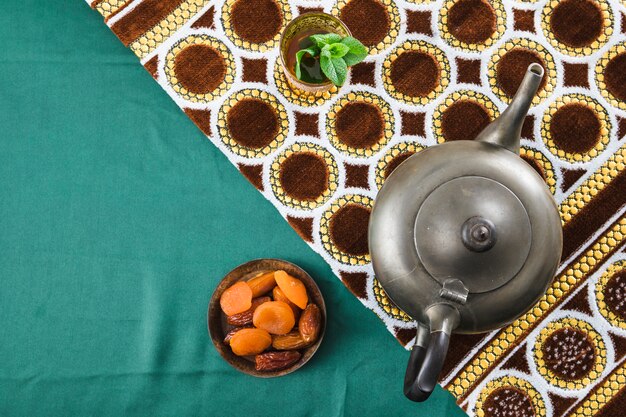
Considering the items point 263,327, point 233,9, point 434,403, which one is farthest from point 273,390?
point 233,9

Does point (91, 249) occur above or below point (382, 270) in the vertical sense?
below

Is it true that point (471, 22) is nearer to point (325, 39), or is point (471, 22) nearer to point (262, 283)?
point (325, 39)

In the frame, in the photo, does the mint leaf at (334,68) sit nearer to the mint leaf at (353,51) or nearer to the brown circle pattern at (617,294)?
the mint leaf at (353,51)

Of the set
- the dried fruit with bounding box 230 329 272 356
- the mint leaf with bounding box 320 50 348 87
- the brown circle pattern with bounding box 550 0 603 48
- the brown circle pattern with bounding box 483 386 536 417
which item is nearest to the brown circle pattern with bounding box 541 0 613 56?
the brown circle pattern with bounding box 550 0 603 48

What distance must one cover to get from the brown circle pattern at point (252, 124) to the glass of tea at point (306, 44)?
73 mm

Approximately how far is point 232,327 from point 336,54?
45cm

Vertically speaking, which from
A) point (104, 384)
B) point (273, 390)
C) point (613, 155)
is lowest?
point (104, 384)

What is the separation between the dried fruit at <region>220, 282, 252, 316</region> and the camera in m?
0.81

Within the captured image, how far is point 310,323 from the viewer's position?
0.81 m

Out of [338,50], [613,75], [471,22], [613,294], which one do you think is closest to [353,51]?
[338,50]

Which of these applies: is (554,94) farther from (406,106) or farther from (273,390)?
(273,390)

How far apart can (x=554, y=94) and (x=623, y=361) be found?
451 mm

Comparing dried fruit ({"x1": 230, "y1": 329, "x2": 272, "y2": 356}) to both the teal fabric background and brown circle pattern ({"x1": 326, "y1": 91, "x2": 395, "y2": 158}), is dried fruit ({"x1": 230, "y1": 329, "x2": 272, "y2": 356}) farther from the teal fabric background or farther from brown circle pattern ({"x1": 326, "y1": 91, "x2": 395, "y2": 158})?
brown circle pattern ({"x1": 326, "y1": 91, "x2": 395, "y2": 158})

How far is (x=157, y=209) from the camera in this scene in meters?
0.88
